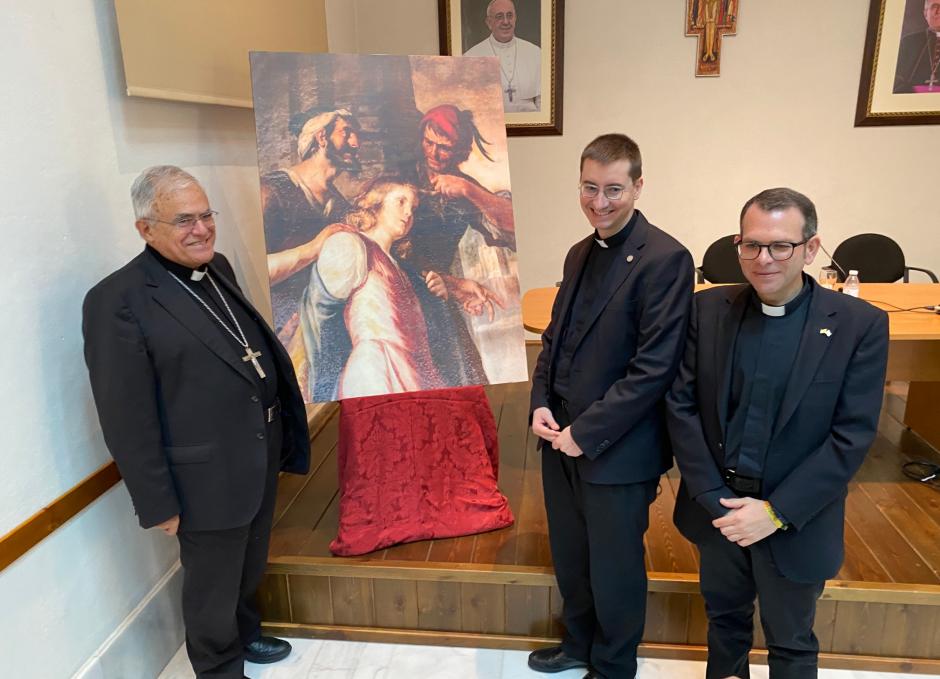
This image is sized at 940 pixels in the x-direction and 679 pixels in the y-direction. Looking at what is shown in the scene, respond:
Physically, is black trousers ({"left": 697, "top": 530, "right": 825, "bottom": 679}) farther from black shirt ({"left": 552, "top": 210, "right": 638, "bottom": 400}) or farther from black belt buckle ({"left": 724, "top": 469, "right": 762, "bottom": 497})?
black shirt ({"left": 552, "top": 210, "right": 638, "bottom": 400})

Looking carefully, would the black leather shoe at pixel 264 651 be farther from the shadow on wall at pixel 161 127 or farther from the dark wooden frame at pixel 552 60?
the dark wooden frame at pixel 552 60

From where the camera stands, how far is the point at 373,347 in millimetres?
2219

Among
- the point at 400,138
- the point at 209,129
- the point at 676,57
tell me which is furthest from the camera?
the point at 676,57

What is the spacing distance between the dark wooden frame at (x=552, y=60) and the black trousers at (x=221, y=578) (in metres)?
3.13

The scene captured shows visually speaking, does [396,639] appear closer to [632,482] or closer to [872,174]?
[632,482]

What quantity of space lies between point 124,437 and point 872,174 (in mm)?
4661

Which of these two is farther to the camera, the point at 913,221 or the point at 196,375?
the point at 913,221

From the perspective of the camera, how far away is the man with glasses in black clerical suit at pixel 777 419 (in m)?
1.45

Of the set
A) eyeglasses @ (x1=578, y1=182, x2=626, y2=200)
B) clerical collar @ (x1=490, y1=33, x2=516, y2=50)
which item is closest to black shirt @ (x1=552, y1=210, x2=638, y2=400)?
eyeglasses @ (x1=578, y1=182, x2=626, y2=200)

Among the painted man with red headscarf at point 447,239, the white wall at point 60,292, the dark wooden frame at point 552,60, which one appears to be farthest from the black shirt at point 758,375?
the dark wooden frame at point 552,60

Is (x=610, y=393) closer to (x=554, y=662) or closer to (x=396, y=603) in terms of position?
(x=554, y=662)

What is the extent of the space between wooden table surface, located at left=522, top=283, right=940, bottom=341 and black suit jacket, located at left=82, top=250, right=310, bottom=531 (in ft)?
4.10

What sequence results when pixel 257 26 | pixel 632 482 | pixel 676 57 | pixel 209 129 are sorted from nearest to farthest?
pixel 632 482 < pixel 209 129 < pixel 257 26 < pixel 676 57

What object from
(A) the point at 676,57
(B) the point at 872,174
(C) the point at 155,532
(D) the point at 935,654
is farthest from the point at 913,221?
(C) the point at 155,532
